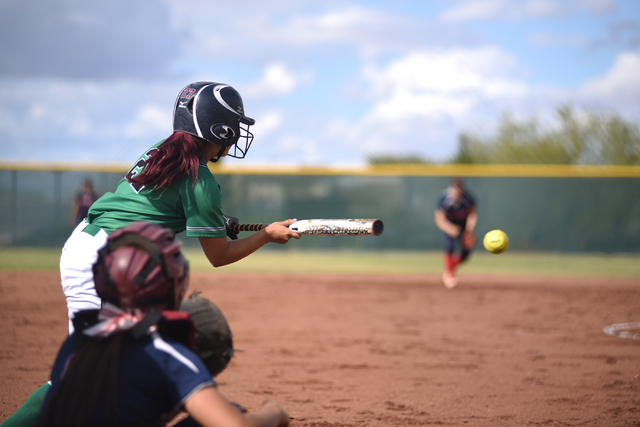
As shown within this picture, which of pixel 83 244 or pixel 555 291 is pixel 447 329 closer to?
pixel 555 291

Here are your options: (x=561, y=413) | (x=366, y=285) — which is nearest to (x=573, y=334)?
(x=561, y=413)

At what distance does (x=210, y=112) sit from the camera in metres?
3.03

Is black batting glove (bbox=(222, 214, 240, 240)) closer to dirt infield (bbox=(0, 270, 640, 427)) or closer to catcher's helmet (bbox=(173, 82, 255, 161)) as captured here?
catcher's helmet (bbox=(173, 82, 255, 161))

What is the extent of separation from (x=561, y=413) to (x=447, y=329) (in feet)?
11.3

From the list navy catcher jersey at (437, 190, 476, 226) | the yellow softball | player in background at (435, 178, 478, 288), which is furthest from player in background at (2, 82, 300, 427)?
navy catcher jersey at (437, 190, 476, 226)

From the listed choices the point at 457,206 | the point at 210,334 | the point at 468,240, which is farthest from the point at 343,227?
the point at 457,206

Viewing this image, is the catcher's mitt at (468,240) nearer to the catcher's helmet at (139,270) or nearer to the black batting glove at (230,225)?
the black batting glove at (230,225)

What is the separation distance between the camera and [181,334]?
194cm

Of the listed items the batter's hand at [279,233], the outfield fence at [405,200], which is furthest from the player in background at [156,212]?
the outfield fence at [405,200]

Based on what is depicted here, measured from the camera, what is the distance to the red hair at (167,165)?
2.74m

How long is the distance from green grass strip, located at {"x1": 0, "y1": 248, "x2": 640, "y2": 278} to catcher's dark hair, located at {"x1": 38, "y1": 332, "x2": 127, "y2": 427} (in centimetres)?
1308

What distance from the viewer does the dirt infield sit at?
456cm

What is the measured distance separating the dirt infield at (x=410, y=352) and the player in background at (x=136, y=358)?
2.54m

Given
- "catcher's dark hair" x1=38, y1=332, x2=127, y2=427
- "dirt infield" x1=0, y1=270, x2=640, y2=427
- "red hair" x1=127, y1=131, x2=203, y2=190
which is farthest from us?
"dirt infield" x1=0, y1=270, x2=640, y2=427
